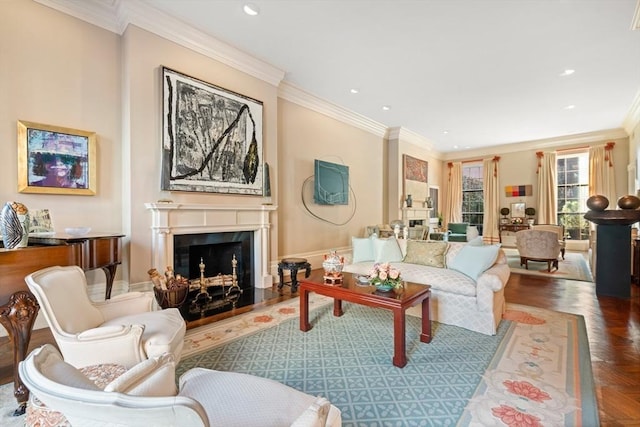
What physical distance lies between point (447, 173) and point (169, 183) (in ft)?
32.6

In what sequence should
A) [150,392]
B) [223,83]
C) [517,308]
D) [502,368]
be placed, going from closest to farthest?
[150,392] < [502,368] < [517,308] < [223,83]

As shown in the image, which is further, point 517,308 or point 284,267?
point 284,267

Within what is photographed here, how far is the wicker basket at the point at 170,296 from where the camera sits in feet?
9.91

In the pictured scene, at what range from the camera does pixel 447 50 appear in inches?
161

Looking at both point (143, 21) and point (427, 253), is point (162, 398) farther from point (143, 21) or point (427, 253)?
point (143, 21)

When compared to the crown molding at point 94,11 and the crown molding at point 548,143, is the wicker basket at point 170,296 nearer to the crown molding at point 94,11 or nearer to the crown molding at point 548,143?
the crown molding at point 94,11

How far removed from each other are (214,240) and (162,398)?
11.9 feet

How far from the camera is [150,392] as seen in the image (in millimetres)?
924

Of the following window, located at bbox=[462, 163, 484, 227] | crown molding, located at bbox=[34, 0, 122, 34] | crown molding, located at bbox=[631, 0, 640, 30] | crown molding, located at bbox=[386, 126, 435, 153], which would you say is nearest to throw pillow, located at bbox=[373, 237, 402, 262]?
crown molding, located at bbox=[631, 0, 640, 30]

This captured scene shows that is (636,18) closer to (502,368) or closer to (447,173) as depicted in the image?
(502,368)

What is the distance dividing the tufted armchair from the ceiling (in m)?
2.68

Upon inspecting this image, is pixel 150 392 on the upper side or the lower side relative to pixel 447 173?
lower

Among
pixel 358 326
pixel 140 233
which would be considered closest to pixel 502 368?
pixel 358 326

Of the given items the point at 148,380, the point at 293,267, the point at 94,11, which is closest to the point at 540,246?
the point at 293,267
